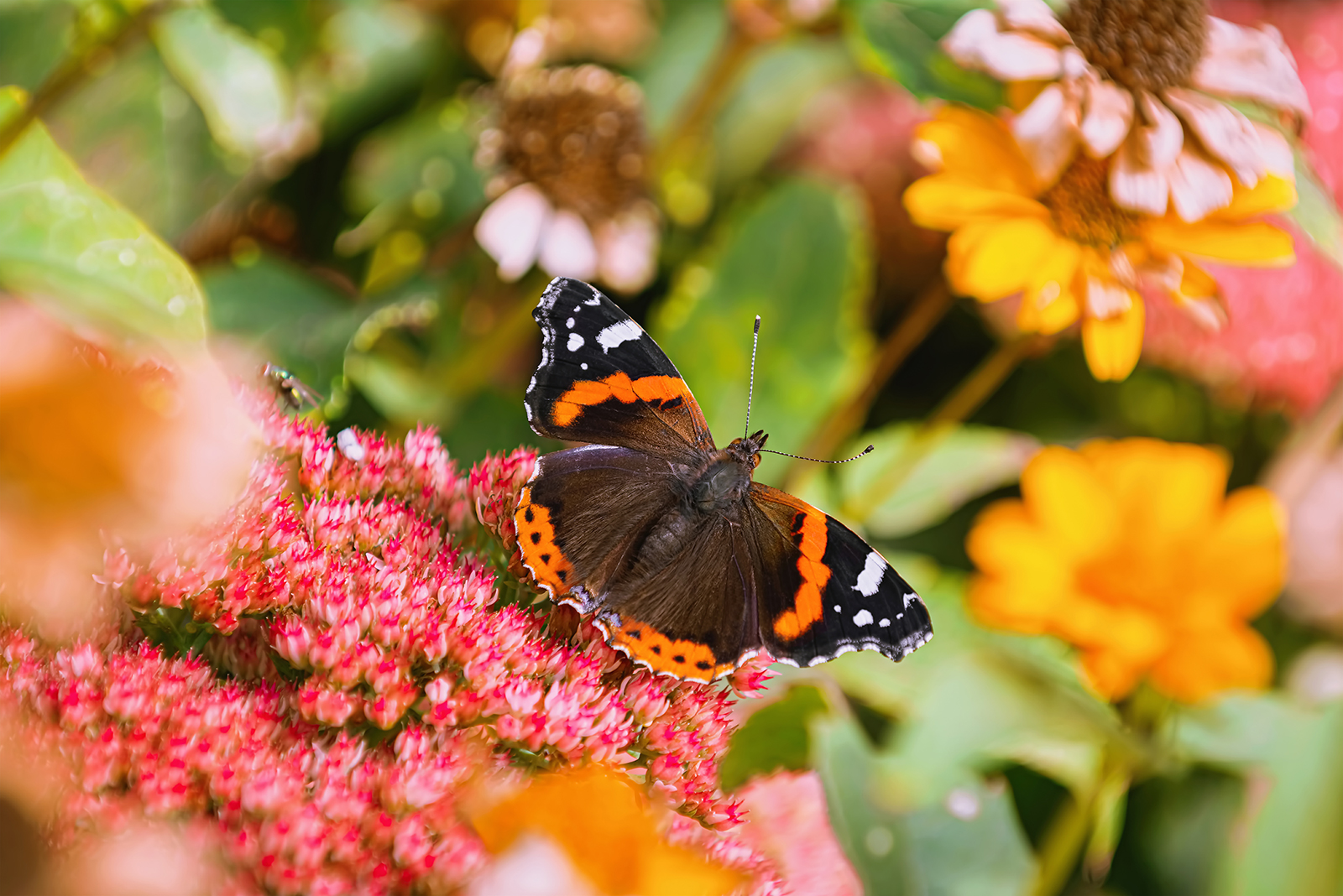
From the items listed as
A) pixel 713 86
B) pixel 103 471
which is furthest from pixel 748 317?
pixel 103 471

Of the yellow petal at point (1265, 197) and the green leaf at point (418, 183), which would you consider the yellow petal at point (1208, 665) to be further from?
the green leaf at point (418, 183)

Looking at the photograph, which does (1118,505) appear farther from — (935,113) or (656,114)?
(656,114)

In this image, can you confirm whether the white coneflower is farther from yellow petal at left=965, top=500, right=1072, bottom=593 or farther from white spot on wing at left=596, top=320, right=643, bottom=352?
yellow petal at left=965, top=500, right=1072, bottom=593

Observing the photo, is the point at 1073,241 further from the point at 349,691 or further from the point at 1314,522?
the point at 1314,522

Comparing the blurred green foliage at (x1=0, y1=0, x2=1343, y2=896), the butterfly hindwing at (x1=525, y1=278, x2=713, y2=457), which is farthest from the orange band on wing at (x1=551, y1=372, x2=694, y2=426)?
the blurred green foliage at (x1=0, y1=0, x2=1343, y2=896)

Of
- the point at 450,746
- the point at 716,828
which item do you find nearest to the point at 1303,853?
the point at 716,828

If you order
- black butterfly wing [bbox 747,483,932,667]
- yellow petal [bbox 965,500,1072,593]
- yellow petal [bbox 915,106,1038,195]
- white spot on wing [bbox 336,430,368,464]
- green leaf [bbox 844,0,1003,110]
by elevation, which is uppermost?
green leaf [bbox 844,0,1003,110]

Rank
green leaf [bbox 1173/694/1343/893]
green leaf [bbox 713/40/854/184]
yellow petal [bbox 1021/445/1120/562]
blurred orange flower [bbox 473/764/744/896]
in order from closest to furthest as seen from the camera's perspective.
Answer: blurred orange flower [bbox 473/764/744/896], green leaf [bbox 1173/694/1343/893], yellow petal [bbox 1021/445/1120/562], green leaf [bbox 713/40/854/184]
